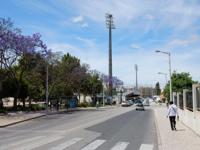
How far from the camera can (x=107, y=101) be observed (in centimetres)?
12169

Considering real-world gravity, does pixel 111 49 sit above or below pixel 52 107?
above

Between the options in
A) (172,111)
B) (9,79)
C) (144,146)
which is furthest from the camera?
(9,79)

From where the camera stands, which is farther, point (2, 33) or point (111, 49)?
point (111, 49)

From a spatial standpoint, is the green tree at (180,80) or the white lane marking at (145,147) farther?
the green tree at (180,80)

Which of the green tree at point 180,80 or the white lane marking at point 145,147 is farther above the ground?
the green tree at point 180,80

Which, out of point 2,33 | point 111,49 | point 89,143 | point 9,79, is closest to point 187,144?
point 89,143

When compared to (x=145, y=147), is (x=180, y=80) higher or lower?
higher

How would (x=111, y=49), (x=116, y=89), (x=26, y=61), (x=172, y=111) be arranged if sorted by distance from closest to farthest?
1. (x=172, y=111)
2. (x=26, y=61)
3. (x=111, y=49)
4. (x=116, y=89)

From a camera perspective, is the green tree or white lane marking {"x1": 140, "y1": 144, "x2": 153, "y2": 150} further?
the green tree

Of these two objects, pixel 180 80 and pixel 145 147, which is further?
pixel 180 80

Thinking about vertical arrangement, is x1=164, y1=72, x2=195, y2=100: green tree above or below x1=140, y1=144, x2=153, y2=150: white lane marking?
above

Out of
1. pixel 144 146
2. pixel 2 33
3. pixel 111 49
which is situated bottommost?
pixel 144 146

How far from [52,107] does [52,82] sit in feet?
13.5

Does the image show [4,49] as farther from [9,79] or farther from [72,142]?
[72,142]
